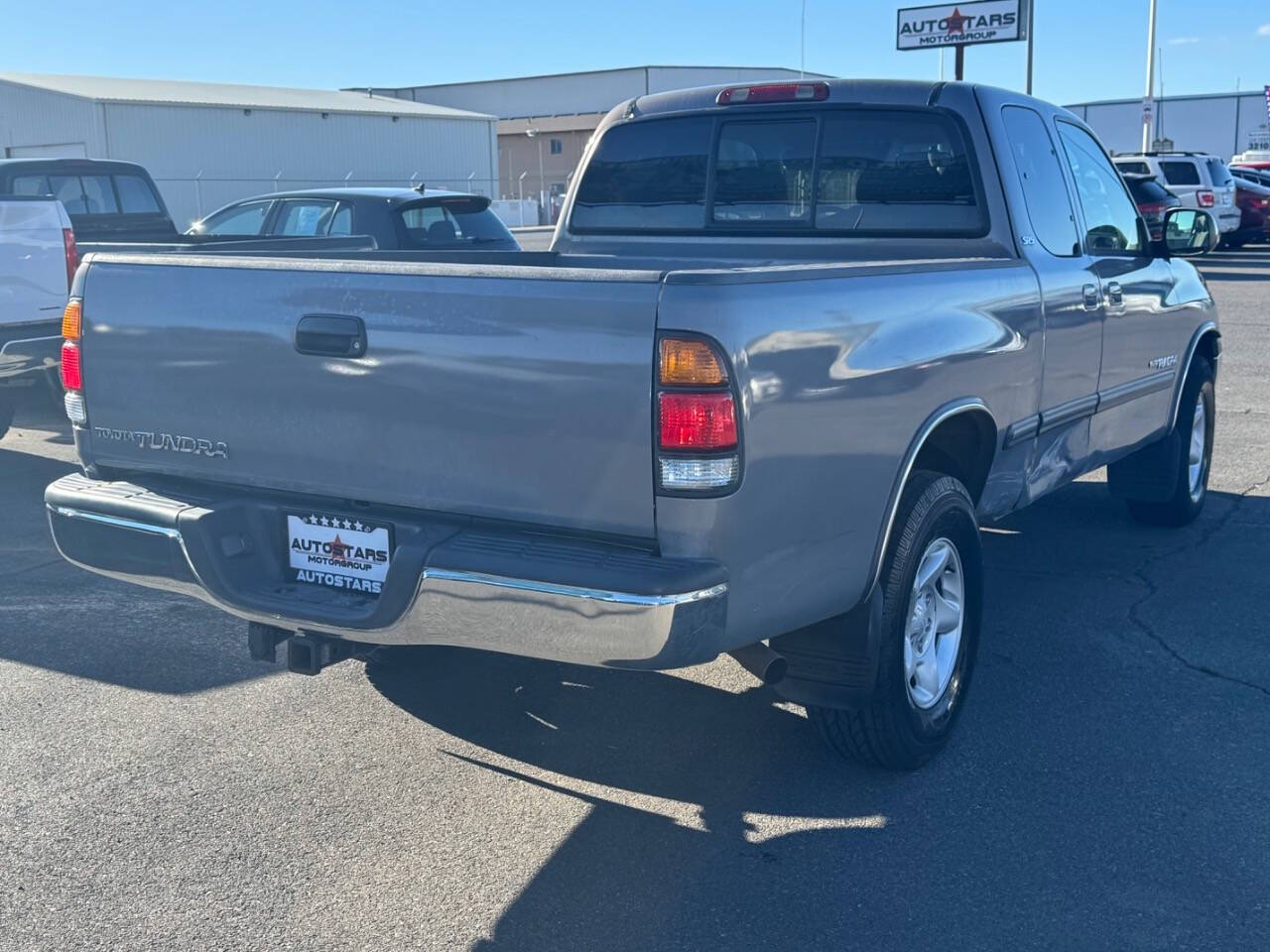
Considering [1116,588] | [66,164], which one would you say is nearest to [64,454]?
[66,164]

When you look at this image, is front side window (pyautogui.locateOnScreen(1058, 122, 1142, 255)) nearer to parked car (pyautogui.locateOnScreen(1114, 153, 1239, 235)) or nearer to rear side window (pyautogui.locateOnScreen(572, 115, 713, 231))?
rear side window (pyautogui.locateOnScreen(572, 115, 713, 231))

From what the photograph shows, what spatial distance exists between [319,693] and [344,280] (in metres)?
1.89

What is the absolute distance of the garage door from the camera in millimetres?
38875

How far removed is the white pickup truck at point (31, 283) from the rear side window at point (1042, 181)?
597cm

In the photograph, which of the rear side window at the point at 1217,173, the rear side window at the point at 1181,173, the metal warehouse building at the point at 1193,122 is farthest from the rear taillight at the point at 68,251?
the metal warehouse building at the point at 1193,122

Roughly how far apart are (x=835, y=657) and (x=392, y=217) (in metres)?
8.52

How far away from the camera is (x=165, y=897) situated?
11.2ft

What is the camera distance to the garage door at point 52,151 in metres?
38.9

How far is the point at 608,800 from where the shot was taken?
396 centimetres

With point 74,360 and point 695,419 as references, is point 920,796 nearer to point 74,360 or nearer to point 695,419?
point 695,419

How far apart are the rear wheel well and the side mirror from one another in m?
2.37

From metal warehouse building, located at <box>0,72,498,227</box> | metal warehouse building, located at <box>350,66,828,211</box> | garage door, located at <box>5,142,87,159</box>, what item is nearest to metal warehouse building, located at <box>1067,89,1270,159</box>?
metal warehouse building, located at <box>350,66,828,211</box>

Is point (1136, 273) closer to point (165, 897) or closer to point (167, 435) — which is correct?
point (167, 435)

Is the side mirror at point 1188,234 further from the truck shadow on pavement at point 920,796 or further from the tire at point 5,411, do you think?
the tire at point 5,411
